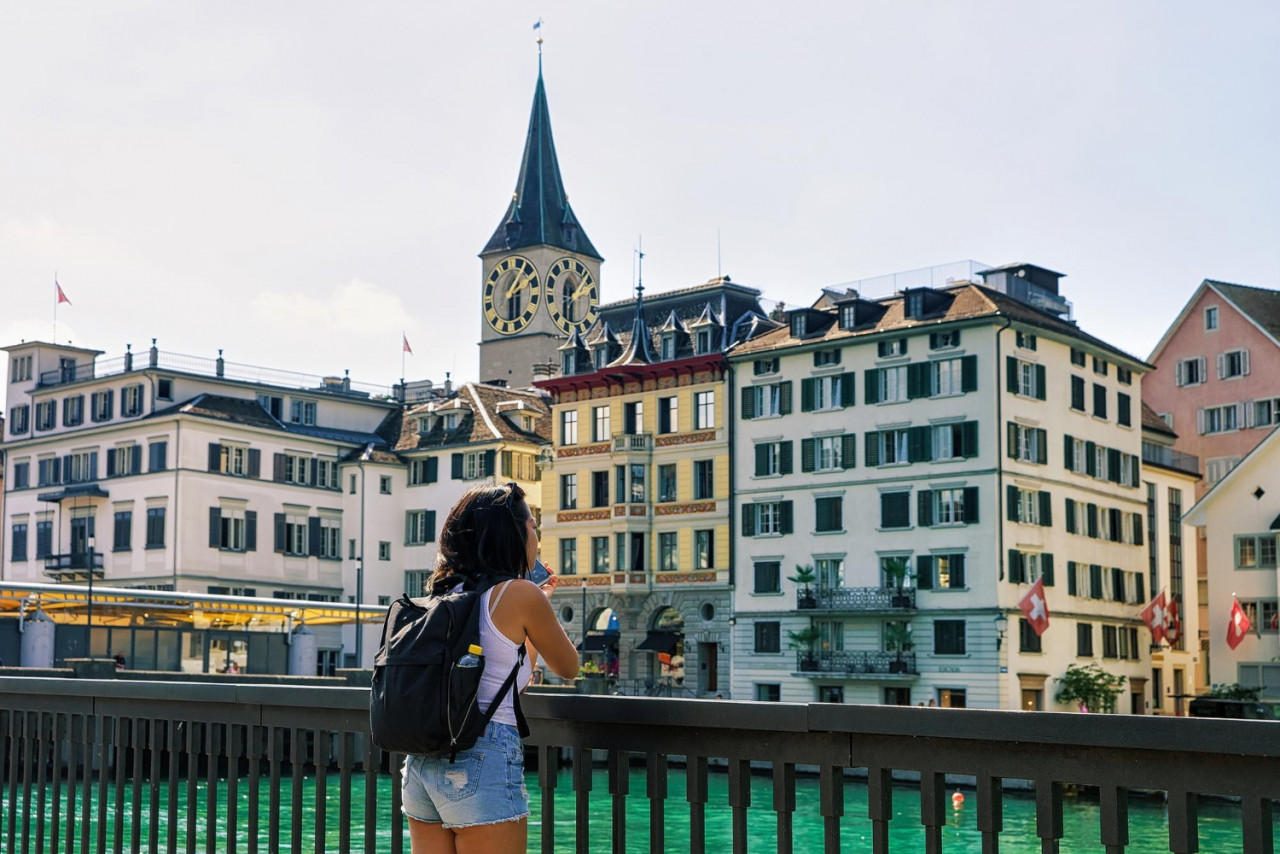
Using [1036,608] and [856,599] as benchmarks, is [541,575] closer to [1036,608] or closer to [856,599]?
[1036,608]

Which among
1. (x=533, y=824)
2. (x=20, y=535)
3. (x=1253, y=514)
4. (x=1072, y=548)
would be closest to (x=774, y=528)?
(x=1072, y=548)

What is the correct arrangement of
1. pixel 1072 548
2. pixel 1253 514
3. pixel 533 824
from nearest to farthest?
pixel 533 824 < pixel 1253 514 < pixel 1072 548

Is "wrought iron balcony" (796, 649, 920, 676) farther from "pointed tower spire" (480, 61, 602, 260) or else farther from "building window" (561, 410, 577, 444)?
"pointed tower spire" (480, 61, 602, 260)

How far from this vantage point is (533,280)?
103938 millimetres

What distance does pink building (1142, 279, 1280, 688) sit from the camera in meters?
69.4

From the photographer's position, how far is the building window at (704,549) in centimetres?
6525

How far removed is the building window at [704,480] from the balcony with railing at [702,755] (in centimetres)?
5802

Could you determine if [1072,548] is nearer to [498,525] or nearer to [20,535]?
[20,535]

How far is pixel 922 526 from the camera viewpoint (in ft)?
192

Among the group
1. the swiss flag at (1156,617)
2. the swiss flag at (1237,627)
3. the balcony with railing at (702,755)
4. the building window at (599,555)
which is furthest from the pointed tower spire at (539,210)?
the balcony with railing at (702,755)

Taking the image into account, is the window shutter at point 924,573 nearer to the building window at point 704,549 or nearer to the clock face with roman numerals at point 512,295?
the building window at point 704,549

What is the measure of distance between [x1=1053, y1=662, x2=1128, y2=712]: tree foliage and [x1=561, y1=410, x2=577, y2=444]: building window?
2286cm

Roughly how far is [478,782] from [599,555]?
63.9 metres

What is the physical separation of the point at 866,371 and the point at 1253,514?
44.7 feet
